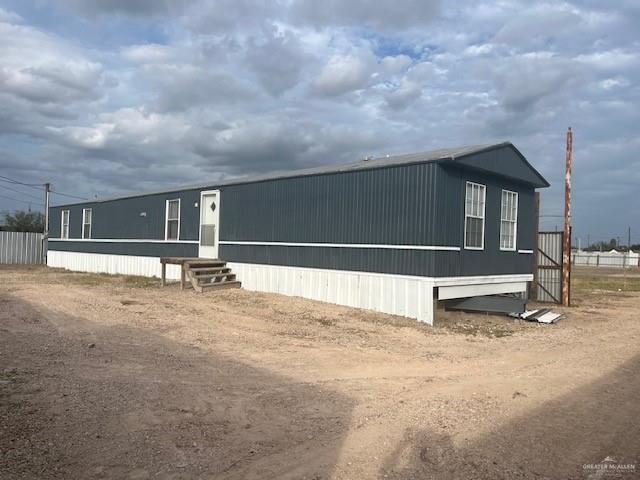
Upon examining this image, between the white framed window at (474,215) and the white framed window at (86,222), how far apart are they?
18.5m

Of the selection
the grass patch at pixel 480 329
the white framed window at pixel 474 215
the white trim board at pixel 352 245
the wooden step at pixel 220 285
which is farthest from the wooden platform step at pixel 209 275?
the white framed window at pixel 474 215

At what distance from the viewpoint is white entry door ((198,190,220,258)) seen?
1814 cm

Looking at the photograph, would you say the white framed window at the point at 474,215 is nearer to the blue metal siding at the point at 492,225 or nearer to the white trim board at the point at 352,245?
the blue metal siding at the point at 492,225

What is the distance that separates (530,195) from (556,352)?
7.27m

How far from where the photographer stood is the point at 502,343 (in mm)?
10211

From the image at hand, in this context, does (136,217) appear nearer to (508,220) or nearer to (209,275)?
(209,275)

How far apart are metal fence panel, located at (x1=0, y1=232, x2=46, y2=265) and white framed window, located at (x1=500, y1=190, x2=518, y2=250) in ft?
86.4

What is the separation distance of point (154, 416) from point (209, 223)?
1371 centimetres

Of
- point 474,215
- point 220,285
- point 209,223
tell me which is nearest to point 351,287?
point 474,215

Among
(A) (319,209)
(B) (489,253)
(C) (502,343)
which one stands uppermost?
(A) (319,209)

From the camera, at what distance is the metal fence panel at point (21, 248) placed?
30.9m

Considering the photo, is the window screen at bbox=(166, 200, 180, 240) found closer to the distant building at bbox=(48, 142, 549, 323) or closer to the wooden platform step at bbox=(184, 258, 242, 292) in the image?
the distant building at bbox=(48, 142, 549, 323)

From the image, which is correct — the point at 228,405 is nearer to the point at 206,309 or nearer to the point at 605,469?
the point at 605,469

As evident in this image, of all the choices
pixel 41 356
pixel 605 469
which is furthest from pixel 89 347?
pixel 605 469
